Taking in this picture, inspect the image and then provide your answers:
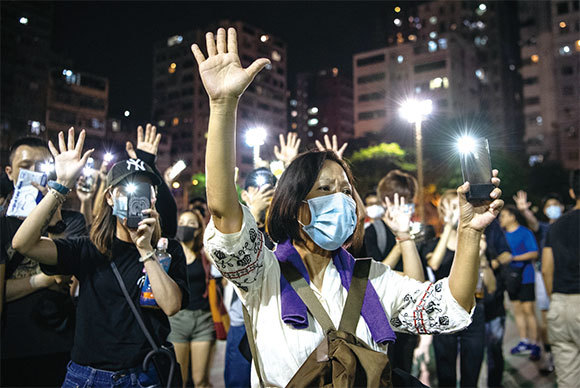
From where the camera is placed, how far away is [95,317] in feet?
8.45

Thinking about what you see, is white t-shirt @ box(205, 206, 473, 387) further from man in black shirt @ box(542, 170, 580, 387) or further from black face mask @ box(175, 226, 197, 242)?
black face mask @ box(175, 226, 197, 242)

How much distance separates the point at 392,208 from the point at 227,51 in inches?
84.4

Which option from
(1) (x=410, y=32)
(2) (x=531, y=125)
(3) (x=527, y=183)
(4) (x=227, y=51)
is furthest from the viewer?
(1) (x=410, y=32)

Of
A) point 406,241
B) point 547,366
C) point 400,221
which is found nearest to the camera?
point 406,241

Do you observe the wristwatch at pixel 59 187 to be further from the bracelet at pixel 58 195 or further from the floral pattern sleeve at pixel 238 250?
the floral pattern sleeve at pixel 238 250

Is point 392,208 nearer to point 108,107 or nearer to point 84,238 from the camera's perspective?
point 84,238

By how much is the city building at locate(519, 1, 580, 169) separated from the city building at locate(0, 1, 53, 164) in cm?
5790

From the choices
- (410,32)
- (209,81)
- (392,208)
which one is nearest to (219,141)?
(209,81)

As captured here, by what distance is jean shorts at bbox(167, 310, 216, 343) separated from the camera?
4973 mm

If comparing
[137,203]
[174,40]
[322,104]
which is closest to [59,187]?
[137,203]

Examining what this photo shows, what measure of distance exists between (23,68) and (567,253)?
144ft

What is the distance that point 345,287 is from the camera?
2082 mm

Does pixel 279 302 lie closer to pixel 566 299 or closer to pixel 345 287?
pixel 345 287

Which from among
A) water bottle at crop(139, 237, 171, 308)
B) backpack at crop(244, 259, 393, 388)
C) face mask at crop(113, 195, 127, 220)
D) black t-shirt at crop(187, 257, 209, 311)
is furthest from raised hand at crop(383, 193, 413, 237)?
black t-shirt at crop(187, 257, 209, 311)
